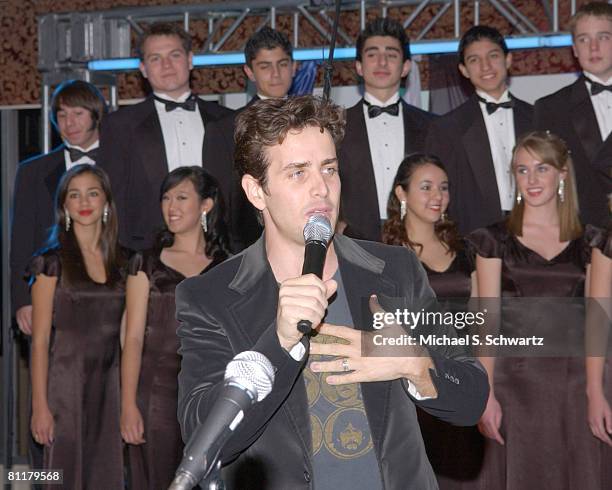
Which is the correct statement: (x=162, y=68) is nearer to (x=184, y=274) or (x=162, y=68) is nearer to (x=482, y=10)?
(x=184, y=274)

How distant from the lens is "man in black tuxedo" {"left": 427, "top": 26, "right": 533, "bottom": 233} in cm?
561

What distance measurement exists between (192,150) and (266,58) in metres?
0.68

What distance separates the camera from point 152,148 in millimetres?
5836

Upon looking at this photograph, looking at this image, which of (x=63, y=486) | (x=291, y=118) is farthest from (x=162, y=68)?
(x=291, y=118)

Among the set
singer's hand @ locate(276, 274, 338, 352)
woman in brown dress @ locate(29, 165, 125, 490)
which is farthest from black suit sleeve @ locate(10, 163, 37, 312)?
singer's hand @ locate(276, 274, 338, 352)

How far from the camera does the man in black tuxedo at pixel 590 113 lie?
533 cm

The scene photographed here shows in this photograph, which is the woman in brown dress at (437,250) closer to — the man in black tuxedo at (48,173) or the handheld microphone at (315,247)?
the man in black tuxedo at (48,173)

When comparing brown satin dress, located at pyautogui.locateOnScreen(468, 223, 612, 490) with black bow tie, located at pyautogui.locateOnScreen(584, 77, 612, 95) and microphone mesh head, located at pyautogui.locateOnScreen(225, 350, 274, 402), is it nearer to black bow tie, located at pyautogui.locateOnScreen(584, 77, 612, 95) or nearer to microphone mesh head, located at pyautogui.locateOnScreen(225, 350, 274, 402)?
black bow tie, located at pyautogui.locateOnScreen(584, 77, 612, 95)

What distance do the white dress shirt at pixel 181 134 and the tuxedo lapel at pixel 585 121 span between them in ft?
6.84

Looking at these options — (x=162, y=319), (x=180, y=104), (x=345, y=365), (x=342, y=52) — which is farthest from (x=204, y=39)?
(x=345, y=365)

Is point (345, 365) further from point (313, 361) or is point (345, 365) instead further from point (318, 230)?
point (318, 230)

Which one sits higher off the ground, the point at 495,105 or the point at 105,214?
the point at 495,105

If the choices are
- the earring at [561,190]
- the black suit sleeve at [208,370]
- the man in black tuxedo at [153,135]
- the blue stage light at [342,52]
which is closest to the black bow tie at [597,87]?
the blue stage light at [342,52]

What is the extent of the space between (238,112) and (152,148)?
1.75 ft
